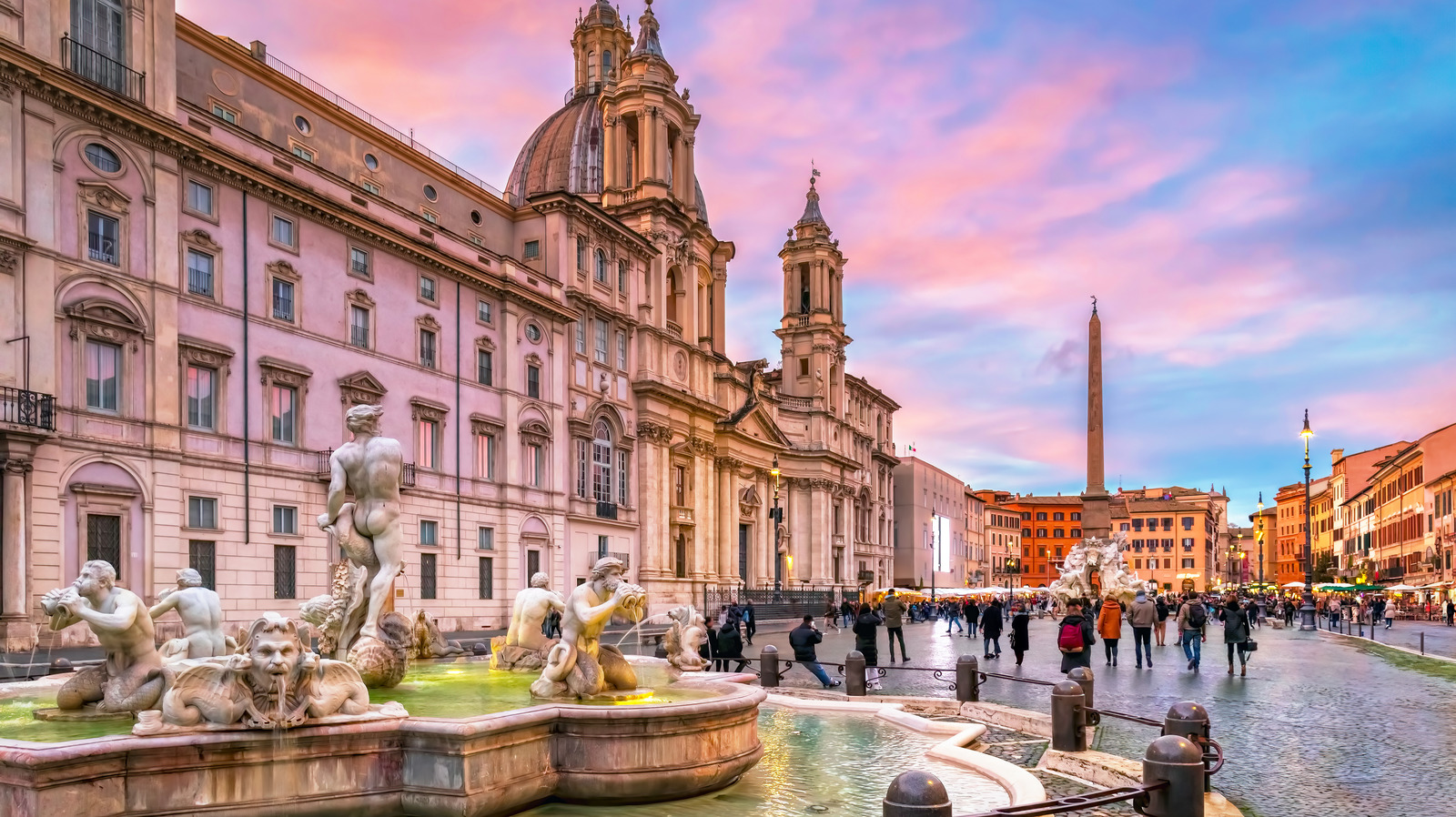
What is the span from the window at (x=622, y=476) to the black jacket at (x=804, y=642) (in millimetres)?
30163

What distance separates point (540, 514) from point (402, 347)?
8.84m

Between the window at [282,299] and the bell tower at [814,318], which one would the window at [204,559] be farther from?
the bell tower at [814,318]

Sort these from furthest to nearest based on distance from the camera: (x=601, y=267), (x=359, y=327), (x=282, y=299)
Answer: (x=601, y=267), (x=359, y=327), (x=282, y=299)

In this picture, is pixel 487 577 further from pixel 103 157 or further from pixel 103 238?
pixel 103 157

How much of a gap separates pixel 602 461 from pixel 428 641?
3211 cm

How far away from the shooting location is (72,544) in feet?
75.4

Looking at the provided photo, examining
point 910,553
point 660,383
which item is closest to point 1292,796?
point 660,383

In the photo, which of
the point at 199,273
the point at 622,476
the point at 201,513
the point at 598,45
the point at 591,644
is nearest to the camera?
the point at 591,644

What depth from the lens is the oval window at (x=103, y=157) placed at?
24.2 m

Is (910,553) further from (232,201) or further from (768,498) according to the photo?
(232,201)

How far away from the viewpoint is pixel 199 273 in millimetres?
27156

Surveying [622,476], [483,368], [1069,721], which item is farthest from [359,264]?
[1069,721]

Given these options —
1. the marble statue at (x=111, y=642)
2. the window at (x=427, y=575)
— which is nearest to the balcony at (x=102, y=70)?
the window at (x=427, y=575)

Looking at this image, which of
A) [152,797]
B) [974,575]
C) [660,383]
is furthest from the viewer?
[974,575]
